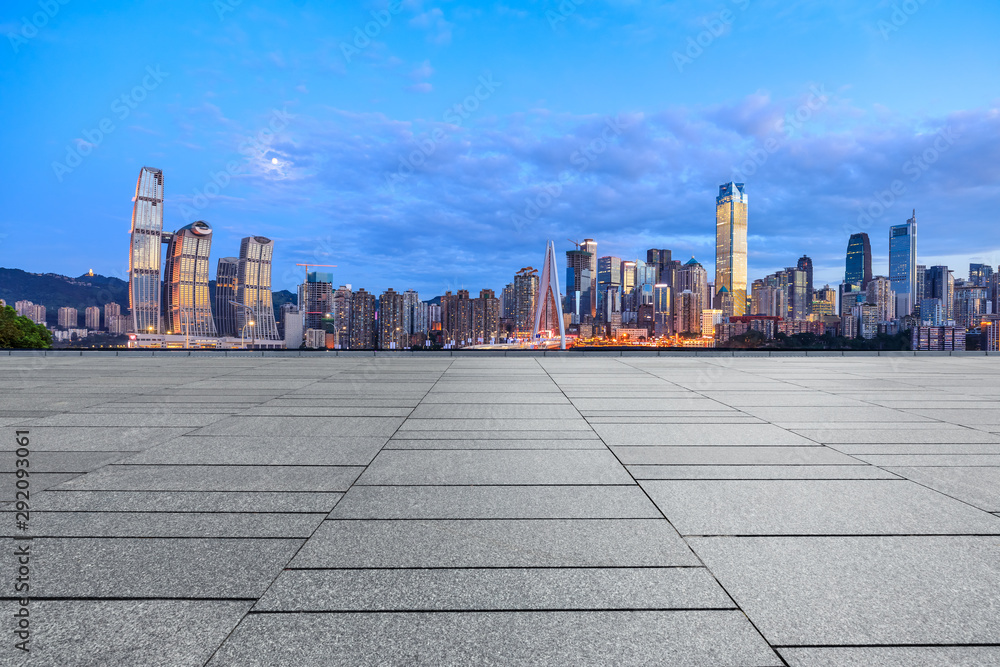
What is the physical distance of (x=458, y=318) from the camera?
463 feet

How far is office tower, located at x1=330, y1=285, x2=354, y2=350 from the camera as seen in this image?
118 meters

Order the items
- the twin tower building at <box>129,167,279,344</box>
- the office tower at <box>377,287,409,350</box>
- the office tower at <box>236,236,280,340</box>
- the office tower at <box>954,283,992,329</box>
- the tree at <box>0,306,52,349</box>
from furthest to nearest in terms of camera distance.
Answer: the office tower at <box>236,236,280,340</box>
the twin tower building at <box>129,167,279,344</box>
the office tower at <box>377,287,409,350</box>
the office tower at <box>954,283,992,329</box>
the tree at <box>0,306,52,349</box>

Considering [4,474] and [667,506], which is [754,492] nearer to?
[667,506]

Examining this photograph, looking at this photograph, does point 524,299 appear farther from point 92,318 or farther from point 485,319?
point 92,318

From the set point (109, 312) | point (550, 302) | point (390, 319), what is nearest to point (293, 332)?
point (550, 302)

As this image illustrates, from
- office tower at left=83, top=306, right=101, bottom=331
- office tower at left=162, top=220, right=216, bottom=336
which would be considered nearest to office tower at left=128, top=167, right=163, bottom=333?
office tower at left=162, top=220, right=216, bottom=336

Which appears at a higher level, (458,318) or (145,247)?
(145,247)

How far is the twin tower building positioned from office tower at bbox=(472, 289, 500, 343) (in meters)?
49.8

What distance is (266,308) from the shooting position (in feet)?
550

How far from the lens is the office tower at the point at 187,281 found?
157 meters

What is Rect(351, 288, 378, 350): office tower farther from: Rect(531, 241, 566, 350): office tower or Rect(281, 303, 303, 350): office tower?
Rect(531, 241, 566, 350): office tower

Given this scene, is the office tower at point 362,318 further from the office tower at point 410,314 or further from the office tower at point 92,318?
the office tower at point 92,318

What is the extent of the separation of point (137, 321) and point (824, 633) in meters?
174

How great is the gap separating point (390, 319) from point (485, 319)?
25065 mm
